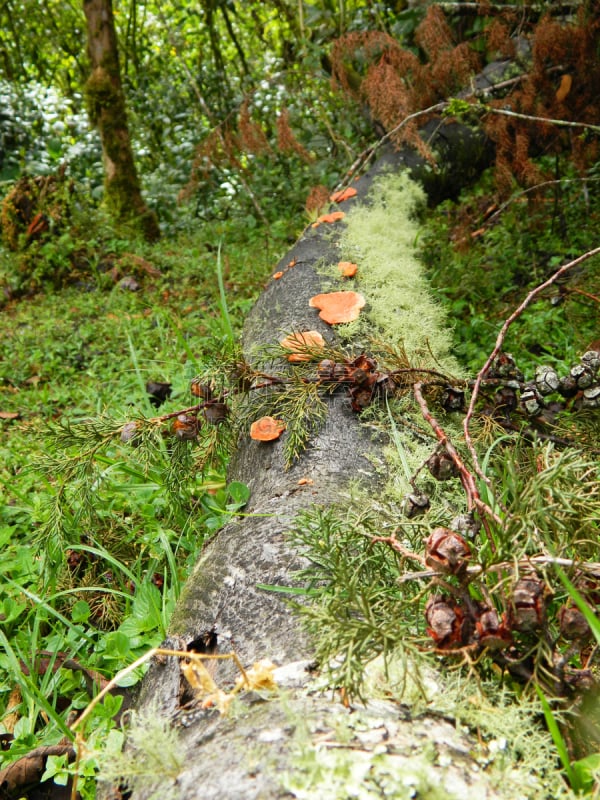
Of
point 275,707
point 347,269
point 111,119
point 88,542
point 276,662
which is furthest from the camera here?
point 111,119

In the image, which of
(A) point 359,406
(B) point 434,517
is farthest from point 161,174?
(B) point 434,517

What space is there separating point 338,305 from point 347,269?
373 millimetres

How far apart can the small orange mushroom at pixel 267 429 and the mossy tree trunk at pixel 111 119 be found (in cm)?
440

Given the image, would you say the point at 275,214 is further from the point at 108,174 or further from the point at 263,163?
the point at 108,174

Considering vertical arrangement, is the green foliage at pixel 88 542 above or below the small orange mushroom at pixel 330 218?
below

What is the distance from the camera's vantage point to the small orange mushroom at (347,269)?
249 cm

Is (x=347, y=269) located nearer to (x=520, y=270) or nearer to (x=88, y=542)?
(x=88, y=542)

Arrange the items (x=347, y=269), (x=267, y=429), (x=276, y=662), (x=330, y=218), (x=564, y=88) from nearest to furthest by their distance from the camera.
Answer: (x=276, y=662)
(x=267, y=429)
(x=347, y=269)
(x=330, y=218)
(x=564, y=88)

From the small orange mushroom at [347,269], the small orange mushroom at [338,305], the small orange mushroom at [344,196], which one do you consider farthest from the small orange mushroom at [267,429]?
the small orange mushroom at [344,196]

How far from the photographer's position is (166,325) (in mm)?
4082

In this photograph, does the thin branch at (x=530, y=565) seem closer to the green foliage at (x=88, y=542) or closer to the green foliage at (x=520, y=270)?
the green foliage at (x=88, y=542)

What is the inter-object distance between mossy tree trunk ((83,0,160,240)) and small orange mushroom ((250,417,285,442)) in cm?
440

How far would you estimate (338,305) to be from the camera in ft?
7.22

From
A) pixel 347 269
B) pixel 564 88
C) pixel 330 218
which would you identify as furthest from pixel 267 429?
pixel 564 88
